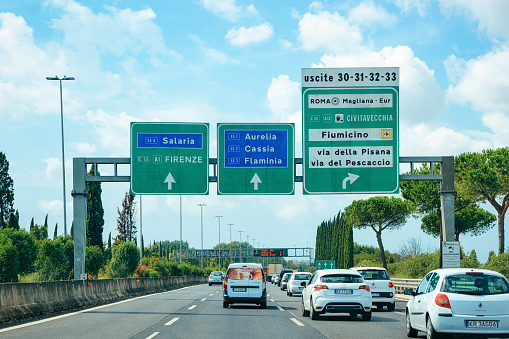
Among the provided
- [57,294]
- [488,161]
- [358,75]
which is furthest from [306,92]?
[488,161]

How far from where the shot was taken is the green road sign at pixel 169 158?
85.1 feet

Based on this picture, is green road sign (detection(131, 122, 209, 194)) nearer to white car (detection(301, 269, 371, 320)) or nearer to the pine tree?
white car (detection(301, 269, 371, 320))

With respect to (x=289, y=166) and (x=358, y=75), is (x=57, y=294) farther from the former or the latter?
(x=358, y=75)

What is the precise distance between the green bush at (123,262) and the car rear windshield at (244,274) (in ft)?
114

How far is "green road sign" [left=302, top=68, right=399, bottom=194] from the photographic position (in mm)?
25469

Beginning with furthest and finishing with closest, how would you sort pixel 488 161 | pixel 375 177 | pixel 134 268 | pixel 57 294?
pixel 134 268 → pixel 488 161 → pixel 375 177 → pixel 57 294

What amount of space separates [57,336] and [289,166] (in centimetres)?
1487

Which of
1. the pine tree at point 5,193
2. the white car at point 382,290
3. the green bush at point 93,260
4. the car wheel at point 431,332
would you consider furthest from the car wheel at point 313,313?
the pine tree at point 5,193

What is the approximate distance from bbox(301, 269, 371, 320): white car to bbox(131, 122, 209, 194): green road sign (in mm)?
9451

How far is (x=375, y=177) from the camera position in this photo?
83.6 feet

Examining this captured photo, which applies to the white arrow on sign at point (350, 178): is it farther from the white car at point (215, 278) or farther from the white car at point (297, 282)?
the white car at point (215, 278)

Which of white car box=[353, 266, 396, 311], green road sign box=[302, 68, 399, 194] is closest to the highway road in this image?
white car box=[353, 266, 396, 311]

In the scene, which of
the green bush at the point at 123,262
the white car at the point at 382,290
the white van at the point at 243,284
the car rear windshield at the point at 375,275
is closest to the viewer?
the white car at the point at 382,290

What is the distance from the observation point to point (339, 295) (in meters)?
17.7
